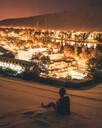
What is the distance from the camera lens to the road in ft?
25.0

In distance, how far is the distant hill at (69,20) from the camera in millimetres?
12945

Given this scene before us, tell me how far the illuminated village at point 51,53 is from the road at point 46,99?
0.63m

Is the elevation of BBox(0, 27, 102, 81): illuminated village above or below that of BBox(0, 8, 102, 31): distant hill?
below

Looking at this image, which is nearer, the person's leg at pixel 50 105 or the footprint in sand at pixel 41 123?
the footprint in sand at pixel 41 123

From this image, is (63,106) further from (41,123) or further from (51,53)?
(51,53)

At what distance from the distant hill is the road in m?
2.84

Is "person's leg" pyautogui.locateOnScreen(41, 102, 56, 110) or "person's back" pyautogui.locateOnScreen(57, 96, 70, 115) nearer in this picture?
"person's back" pyautogui.locateOnScreen(57, 96, 70, 115)

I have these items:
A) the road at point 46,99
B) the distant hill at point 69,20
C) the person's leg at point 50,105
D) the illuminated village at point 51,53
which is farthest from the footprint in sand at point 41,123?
the distant hill at point 69,20

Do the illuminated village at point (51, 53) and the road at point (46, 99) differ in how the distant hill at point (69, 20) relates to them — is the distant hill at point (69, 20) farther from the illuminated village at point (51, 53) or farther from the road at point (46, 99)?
the road at point (46, 99)

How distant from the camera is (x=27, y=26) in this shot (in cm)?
1404

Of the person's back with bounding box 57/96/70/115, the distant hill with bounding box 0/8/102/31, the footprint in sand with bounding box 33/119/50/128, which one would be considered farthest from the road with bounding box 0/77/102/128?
the distant hill with bounding box 0/8/102/31

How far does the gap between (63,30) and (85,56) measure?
1197 mm

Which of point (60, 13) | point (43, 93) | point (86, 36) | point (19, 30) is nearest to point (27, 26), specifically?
point (19, 30)

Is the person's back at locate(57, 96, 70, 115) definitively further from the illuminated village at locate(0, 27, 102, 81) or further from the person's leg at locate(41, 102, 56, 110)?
the illuminated village at locate(0, 27, 102, 81)
